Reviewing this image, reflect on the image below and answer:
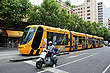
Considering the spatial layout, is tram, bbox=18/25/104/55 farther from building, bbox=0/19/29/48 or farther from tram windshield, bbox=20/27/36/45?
building, bbox=0/19/29/48

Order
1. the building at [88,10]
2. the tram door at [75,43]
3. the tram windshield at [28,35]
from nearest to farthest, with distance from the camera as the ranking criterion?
1. the tram windshield at [28,35]
2. the tram door at [75,43]
3. the building at [88,10]

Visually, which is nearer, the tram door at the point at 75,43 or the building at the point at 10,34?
the tram door at the point at 75,43

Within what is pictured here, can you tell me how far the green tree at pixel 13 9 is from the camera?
17266 millimetres

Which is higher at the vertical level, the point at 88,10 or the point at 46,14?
the point at 88,10

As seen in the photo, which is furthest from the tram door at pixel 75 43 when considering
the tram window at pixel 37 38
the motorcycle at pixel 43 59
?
the motorcycle at pixel 43 59

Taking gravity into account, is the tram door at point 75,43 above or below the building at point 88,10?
below

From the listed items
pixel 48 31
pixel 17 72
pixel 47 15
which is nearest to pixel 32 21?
pixel 47 15

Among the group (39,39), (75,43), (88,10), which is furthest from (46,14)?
(88,10)

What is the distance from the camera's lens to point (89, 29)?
138 ft

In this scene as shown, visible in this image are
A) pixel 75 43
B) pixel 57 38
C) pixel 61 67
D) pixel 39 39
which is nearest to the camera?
pixel 61 67

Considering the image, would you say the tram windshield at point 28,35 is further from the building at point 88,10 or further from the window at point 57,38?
the building at point 88,10

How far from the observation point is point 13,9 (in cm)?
1855

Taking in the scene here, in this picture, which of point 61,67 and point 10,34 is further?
point 10,34

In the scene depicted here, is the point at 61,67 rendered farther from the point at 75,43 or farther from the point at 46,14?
the point at 46,14
